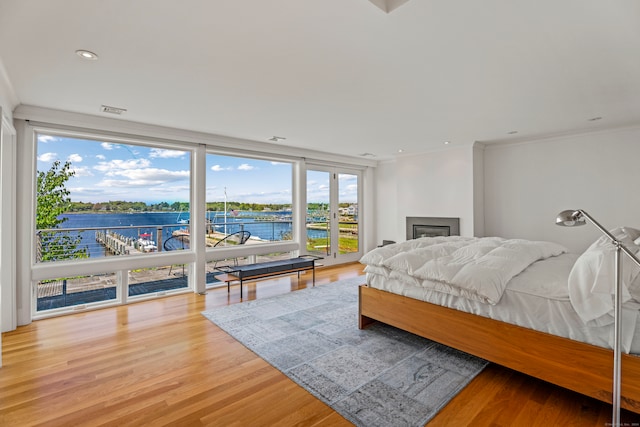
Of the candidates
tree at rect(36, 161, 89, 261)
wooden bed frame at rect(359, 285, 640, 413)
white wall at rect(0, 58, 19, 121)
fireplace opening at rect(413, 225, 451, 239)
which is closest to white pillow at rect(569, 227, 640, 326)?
wooden bed frame at rect(359, 285, 640, 413)

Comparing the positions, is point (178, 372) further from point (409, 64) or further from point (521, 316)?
point (409, 64)

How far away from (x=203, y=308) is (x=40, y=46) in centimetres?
304

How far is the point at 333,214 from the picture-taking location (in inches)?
267

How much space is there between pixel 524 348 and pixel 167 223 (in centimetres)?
460

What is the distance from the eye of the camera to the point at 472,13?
1762mm

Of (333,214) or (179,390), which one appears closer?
(179,390)

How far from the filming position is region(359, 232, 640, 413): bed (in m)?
1.80

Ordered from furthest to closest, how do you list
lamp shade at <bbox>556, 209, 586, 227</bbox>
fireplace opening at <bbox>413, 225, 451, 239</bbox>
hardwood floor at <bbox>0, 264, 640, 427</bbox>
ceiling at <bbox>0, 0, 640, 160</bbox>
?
fireplace opening at <bbox>413, 225, 451, 239</bbox> → hardwood floor at <bbox>0, 264, 640, 427</bbox> → ceiling at <bbox>0, 0, 640, 160</bbox> → lamp shade at <bbox>556, 209, 586, 227</bbox>

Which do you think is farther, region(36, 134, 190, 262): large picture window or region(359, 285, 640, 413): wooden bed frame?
region(36, 134, 190, 262): large picture window

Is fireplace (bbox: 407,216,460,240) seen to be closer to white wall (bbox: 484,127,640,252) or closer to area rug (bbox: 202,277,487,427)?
white wall (bbox: 484,127,640,252)

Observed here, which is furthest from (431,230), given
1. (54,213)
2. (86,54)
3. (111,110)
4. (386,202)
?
(54,213)

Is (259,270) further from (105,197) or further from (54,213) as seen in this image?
(54,213)

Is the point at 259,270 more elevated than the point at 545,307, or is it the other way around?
the point at 545,307

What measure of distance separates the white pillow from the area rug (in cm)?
91
